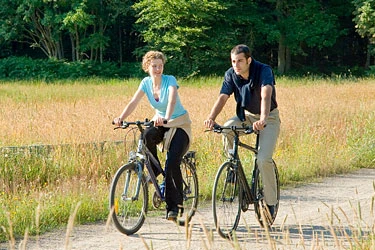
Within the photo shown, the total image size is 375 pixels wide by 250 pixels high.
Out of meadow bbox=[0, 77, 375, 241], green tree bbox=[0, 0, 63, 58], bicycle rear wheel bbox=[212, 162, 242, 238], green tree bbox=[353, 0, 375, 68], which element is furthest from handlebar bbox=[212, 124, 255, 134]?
green tree bbox=[0, 0, 63, 58]

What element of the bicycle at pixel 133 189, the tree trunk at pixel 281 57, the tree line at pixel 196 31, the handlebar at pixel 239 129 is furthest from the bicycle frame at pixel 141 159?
the tree trunk at pixel 281 57

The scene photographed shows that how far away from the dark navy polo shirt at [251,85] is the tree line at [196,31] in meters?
33.5

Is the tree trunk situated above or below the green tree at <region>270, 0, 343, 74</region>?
below

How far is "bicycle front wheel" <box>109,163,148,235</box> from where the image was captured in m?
6.86

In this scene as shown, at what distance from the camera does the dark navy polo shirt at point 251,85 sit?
7.00 metres

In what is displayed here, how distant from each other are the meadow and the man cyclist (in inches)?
47.7

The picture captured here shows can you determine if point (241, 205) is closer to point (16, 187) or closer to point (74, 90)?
point (16, 187)

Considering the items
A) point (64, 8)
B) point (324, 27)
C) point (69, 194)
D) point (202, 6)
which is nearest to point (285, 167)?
point (69, 194)

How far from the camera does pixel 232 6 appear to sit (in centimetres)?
4391

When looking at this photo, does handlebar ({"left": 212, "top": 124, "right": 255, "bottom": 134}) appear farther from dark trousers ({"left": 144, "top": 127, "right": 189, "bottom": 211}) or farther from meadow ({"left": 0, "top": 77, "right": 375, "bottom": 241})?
meadow ({"left": 0, "top": 77, "right": 375, "bottom": 241})

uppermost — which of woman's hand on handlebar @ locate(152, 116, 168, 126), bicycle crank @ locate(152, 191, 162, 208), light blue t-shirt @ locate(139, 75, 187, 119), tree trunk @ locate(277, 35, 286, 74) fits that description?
light blue t-shirt @ locate(139, 75, 187, 119)

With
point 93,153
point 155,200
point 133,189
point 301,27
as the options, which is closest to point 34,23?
point 301,27

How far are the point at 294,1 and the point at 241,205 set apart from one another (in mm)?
39096

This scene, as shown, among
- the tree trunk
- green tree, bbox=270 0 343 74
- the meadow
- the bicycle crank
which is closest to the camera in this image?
the bicycle crank
